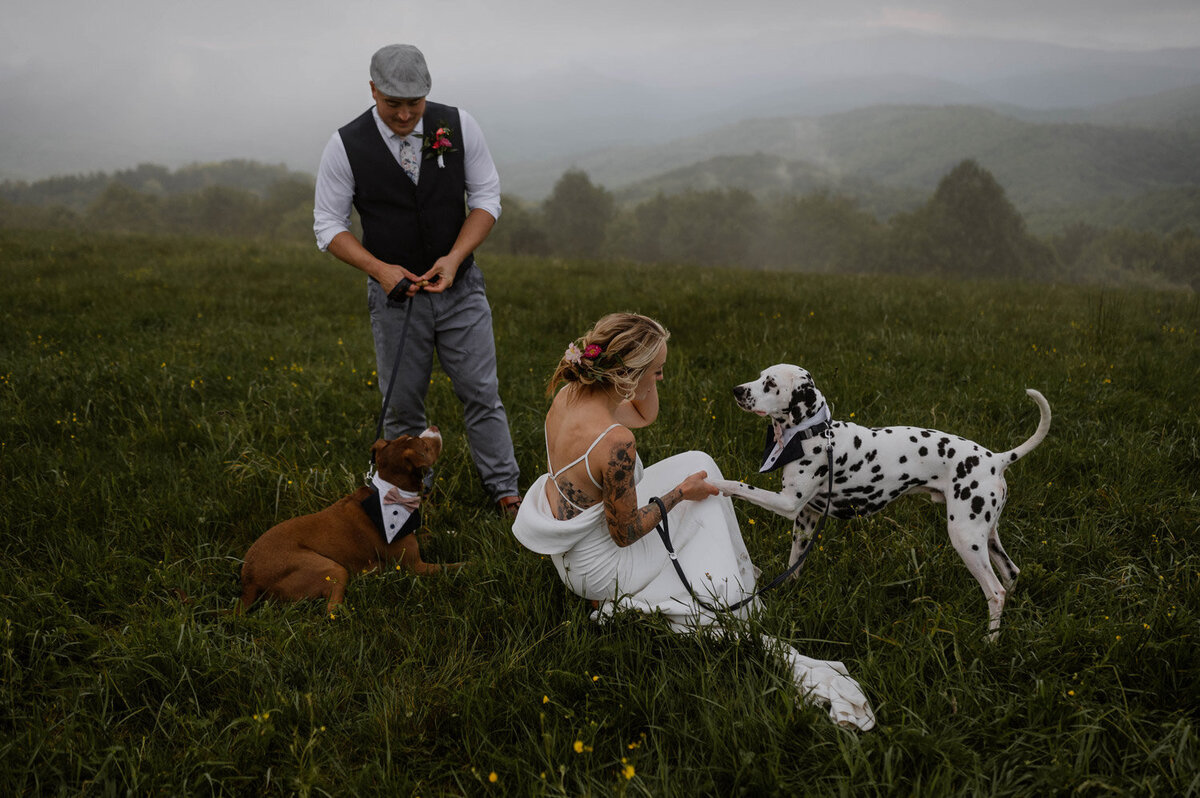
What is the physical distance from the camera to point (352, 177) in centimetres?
448

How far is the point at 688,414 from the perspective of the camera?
5.93 meters

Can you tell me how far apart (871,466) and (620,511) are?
4.63 feet

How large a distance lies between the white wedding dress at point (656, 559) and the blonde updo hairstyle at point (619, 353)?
33cm

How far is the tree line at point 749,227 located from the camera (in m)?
57.5

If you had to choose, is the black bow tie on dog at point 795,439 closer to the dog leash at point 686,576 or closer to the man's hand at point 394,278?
the dog leash at point 686,576

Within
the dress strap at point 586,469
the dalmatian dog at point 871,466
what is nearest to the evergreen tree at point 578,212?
the dalmatian dog at point 871,466

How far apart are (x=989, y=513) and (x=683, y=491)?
1.58 m

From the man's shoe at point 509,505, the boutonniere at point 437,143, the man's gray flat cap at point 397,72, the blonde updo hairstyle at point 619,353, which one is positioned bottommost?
the man's shoe at point 509,505

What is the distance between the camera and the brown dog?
3684mm

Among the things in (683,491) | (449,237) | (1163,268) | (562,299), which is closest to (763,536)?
(683,491)

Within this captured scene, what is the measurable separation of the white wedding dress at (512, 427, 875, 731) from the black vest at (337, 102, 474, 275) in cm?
209

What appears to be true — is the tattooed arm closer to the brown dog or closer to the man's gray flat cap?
the brown dog

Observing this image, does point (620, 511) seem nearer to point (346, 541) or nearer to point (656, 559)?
point (656, 559)

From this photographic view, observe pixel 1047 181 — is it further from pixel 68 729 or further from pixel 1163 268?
pixel 68 729
